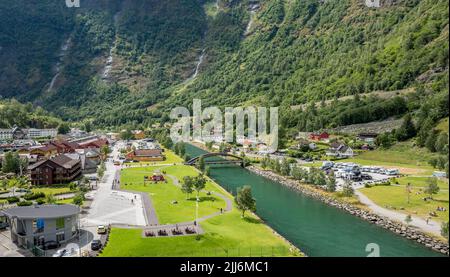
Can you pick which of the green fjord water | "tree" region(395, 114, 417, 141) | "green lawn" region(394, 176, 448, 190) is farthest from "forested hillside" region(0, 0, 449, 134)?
the green fjord water

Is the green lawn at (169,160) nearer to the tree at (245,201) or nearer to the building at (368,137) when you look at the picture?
the building at (368,137)

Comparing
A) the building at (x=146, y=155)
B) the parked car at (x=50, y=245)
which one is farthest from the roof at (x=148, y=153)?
the parked car at (x=50, y=245)

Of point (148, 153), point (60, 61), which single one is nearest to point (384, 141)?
point (148, 153)

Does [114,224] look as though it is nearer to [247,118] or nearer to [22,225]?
[22,225]

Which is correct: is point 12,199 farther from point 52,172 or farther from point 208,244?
point 208,244

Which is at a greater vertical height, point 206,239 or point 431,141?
point 431,141

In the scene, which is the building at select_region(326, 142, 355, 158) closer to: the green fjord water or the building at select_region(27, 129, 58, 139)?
the green fjord water

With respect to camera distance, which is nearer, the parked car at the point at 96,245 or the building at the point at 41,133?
the parked car at the point at 96,245
